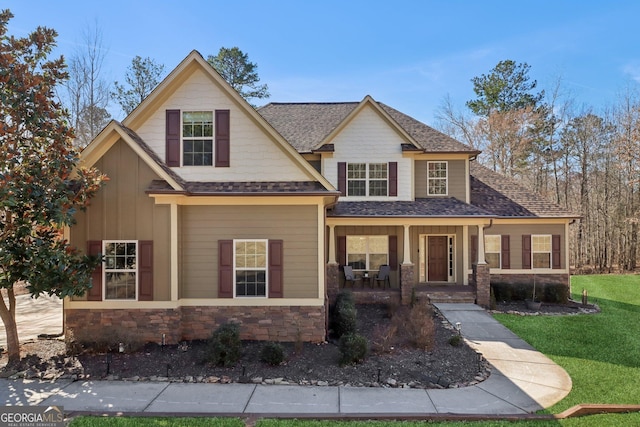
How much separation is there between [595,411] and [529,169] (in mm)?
27547

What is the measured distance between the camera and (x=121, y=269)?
8.61 m

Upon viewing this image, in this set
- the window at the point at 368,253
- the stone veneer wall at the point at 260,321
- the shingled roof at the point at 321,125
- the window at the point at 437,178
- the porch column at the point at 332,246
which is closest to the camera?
the stone veneer wall at the point at 260,321

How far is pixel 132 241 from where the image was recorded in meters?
8.52

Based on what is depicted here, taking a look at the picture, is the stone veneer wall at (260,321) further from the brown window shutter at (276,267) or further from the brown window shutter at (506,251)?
the brown window shutter at (506,251)

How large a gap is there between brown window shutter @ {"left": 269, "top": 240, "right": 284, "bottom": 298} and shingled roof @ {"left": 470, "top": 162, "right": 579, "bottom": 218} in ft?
32.9

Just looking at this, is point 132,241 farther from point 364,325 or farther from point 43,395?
point 364,325

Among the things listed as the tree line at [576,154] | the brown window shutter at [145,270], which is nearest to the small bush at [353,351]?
the brown window shutter at [145,270]

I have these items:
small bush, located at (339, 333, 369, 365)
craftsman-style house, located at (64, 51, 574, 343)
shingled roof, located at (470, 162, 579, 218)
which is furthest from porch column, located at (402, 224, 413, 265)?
small bush, located at (339, 333, 369, 365)

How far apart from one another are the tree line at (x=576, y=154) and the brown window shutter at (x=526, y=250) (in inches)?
530

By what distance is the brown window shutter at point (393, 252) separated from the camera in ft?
47.5

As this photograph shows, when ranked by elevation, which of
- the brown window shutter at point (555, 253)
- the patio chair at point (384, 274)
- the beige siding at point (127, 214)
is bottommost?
the patio chair at point (384, 274)

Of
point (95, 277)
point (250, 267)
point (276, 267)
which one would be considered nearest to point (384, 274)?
point (276, 267)

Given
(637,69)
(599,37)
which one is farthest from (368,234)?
(637,69)

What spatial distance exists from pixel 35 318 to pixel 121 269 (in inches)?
226
